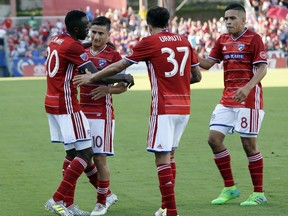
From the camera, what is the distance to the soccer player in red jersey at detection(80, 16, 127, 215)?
10320 mm

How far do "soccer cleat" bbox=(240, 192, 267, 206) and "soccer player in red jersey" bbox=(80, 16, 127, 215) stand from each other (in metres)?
1.65

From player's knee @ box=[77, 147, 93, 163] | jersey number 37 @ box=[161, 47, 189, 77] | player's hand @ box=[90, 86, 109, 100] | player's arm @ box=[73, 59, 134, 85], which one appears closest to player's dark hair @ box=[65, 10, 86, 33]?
player's arm @ box=[73, 59, 134, 85]

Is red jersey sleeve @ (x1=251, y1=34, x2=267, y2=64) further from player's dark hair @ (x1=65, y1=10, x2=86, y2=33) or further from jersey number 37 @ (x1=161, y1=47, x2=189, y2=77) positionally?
player's dark hair @ (x1=65, y1=10, x2=86, y2=33)

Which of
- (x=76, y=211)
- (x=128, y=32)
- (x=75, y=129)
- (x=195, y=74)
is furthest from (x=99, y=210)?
(x=128, y=32)

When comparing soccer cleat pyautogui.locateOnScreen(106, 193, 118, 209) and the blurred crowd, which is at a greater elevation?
the blurred crowd

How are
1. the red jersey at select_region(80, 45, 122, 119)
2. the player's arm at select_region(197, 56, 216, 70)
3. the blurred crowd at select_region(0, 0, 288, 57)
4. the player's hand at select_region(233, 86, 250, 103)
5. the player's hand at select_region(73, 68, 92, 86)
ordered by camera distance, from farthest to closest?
1. the blurred crowd at select_region(0, 0, 288, 57)
2. the player's arm at select_region(197, 56, 216, 70)
3. the red jersey at select_region(80, 45, 122, 119)
4. the player's hand at select_region(233, 86, 250, 103)
5. the player's hand at select_region(73, 68, 92, 86)

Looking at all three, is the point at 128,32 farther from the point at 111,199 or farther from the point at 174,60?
the point at 174,60

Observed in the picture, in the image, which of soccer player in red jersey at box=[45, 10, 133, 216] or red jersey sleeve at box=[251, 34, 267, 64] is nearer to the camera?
soccer player in red jersey at box=[45, 10, 133, 216]

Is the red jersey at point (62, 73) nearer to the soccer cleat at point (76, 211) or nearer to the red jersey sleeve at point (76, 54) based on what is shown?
the red jersey sleeve at point (76, 54)

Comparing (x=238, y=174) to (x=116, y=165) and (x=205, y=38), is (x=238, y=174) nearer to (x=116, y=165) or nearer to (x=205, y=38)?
(x=116, y=165)

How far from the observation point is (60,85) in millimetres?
9867

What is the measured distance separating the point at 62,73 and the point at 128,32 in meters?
41.9

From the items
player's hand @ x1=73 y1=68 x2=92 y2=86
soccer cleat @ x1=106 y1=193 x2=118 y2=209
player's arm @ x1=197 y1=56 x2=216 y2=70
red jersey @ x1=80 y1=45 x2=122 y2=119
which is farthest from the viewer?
player's arm @ x1=197 y1=56 x2=216 y2=70

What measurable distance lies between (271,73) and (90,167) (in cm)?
3137
